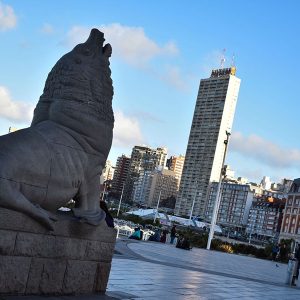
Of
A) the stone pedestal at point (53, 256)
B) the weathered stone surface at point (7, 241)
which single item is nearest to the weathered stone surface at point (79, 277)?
the stone pedestal at point (53, 256)

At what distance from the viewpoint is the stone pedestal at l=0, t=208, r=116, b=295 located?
210 inches

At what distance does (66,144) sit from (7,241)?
1294 mm

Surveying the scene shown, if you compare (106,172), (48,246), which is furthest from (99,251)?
(106,172)

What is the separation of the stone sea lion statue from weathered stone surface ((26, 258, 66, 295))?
1.45ft

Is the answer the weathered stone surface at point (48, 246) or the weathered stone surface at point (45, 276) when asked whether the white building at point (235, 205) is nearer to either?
the weathered stone surface at point (48, 246)

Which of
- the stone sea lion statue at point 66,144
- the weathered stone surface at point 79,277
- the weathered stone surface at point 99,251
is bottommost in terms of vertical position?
the weathered stone surface at point 79,277

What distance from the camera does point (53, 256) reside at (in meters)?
5.87

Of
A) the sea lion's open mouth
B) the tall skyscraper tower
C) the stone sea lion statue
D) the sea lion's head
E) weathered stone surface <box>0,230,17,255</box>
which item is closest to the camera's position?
weathered stone surface <box>0,230,17,255</box>

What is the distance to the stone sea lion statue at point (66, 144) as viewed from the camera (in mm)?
5426

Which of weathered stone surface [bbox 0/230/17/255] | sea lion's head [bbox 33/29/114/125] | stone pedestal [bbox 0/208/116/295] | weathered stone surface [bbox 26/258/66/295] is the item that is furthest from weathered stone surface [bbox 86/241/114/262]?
sea lion's head [bbox 33/29/114/125]

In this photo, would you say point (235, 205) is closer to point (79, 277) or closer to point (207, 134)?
point (207, 134)

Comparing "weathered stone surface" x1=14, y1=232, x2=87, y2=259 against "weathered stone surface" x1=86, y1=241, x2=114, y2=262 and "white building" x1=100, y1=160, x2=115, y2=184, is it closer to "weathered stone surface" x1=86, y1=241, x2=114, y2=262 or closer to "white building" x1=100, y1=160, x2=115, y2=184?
"weathered stone surface" x1=86, y1=241, x2=114, y2=262

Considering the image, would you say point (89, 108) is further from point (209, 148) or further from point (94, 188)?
point (209, 148)

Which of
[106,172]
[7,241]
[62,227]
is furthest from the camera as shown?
[106,172]
